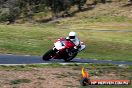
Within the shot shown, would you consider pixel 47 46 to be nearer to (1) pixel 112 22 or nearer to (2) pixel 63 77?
(2) pixel 63 77

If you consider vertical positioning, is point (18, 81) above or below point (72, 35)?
above

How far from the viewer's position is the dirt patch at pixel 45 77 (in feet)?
44.9

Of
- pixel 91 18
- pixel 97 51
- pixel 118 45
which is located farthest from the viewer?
pixel 91 18

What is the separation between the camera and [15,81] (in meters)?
14.0

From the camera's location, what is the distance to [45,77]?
591 inches

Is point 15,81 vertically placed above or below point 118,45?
above

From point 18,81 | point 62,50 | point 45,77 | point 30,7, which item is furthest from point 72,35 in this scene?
point 30,7

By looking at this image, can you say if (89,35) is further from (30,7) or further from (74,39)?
(30,7)

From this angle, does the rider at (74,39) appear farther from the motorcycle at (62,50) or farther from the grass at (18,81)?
the grass at (18,81)

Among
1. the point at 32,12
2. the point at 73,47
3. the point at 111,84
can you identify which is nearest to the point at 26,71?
the point at 111,84

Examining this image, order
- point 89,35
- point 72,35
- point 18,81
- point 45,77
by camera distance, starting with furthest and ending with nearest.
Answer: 1. point 89,35
2. point 72,35
3. point 45,77
4. point 18,81

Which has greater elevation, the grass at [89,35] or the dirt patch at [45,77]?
the dirt patch at [45,77]

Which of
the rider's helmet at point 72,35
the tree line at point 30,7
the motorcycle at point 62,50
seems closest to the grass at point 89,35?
the tree line at point 30,7

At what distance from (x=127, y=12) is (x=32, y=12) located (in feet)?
84.1
